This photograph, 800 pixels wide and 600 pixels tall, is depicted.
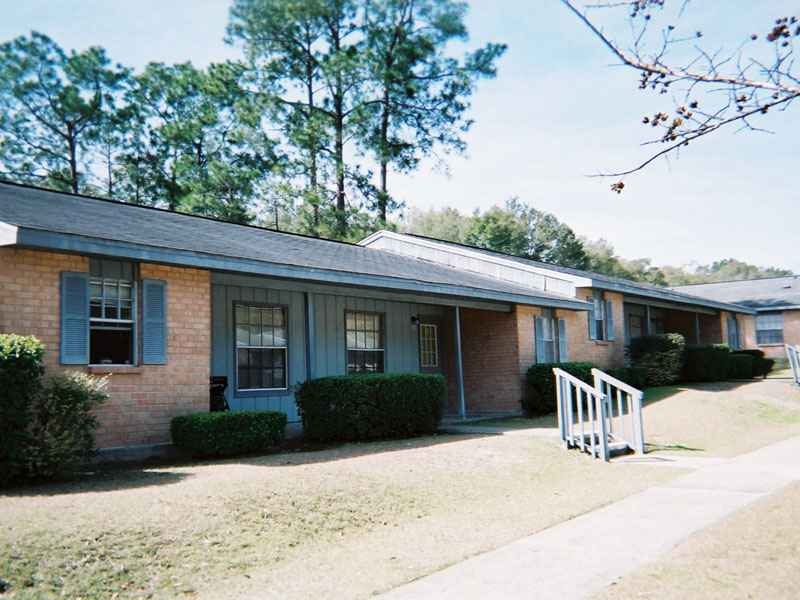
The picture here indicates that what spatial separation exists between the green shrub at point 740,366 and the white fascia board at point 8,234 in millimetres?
22303

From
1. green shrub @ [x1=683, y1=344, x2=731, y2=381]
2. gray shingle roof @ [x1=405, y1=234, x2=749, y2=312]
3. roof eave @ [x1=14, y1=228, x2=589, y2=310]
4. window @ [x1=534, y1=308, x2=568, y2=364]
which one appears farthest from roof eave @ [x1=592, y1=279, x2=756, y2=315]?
roof eave @ [x1=14, y1=228, x2=589, y2=310]

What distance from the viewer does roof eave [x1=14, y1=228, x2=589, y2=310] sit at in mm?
9242

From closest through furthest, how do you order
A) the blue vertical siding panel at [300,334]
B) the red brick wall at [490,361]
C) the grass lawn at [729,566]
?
1. the grass lawn at [729,566]
2. the blue vertical siding panel at [300,334]
3. the red brick wall at [490,361]

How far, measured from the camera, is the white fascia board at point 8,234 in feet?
29.3

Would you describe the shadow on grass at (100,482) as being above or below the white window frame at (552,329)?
below

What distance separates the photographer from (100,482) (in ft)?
27.4

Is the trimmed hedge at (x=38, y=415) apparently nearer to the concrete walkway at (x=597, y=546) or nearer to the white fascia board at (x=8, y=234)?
the white fascia board at (x=8, y=234)

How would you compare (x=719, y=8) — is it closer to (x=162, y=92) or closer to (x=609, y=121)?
(x=609, y=121)

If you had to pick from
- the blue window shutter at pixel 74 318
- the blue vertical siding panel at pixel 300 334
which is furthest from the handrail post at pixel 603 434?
the blue window shutter at pixel 74 318

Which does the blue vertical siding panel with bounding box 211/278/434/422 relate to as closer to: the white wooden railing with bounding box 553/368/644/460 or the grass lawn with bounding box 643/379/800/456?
the white wooden railing with bounding box 553/368/644/460

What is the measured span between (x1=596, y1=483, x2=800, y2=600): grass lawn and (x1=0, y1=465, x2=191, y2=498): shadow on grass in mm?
5086

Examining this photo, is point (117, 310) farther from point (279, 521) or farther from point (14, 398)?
point (279, 521)

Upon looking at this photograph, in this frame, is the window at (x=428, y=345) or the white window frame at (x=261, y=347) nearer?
the white window frame at (x=261, y=347)

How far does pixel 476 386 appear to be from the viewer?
61.2ft
